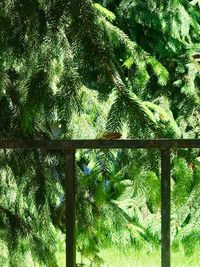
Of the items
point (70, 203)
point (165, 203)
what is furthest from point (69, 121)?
point (165, 203)

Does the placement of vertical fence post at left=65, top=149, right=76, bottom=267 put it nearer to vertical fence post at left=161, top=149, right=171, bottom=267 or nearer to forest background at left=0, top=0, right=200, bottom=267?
forest background at left=0, top=0, right=200, bottom=267

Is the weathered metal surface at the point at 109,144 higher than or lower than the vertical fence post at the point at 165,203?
higher

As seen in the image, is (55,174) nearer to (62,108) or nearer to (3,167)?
(3,167)

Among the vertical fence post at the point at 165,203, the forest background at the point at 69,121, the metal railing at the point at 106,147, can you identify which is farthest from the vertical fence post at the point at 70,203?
the vertical fence post at the point at 165,203

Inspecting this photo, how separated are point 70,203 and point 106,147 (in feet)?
0.77

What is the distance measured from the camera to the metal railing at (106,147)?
5.90ft

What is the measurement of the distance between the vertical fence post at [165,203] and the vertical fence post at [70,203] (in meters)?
0.29

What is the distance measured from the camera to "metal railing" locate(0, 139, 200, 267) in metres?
1.80

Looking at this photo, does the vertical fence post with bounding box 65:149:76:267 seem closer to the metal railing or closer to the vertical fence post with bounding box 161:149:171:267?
the metal railing

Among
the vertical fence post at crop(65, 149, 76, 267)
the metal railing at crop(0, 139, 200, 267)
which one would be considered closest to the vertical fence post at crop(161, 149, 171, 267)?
the metal railing at crop(0, 139, 200, 267)

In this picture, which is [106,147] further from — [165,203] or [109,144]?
[165,203]

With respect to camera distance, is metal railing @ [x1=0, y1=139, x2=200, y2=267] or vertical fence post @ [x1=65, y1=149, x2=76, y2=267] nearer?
metal railing @ [x1=0, y1=139, x2=200, y2=267]

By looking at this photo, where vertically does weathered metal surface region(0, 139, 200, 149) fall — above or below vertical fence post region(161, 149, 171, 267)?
above

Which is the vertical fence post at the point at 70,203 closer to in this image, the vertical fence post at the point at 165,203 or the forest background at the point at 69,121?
the forest background at the point at 69,121
